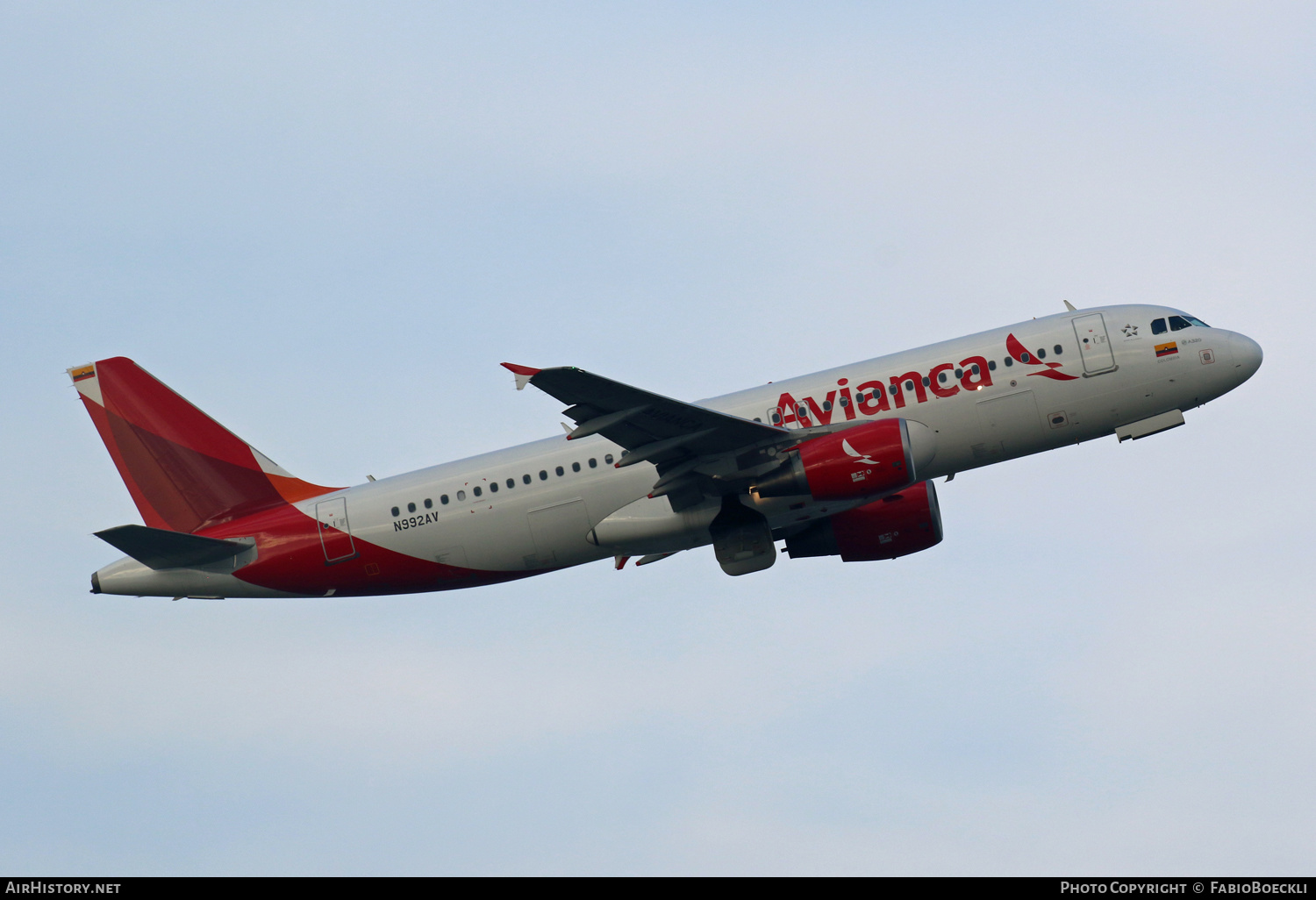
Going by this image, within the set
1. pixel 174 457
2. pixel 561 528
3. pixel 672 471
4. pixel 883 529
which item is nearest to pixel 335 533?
pixel 174 457

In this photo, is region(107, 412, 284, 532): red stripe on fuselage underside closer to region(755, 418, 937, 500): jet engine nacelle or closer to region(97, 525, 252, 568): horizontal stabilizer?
region(97, 525, 252, 568): horizontal stabilizer

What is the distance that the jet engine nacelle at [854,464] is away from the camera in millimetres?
34688

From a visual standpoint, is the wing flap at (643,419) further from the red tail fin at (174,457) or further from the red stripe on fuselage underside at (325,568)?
the red tail fin at (174,457)

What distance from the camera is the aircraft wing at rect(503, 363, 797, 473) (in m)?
32.6

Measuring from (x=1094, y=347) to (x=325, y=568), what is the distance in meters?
23.2

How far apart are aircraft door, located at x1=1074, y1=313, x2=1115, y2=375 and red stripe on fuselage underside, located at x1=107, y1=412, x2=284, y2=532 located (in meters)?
24.1

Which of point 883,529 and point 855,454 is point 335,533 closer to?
point 855,454

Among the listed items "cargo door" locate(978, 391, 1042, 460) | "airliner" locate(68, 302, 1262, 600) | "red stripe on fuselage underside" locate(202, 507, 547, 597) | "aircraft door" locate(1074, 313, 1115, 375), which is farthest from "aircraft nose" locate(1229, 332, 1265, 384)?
"red stripe on fuselage underside" locate(202, 507, 547, 597)

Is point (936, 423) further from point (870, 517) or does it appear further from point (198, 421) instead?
point (198, 421)

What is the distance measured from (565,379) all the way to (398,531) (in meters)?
9.46

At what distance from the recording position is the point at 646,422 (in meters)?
34.8
